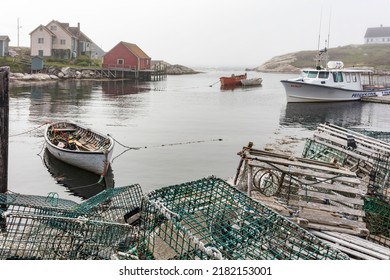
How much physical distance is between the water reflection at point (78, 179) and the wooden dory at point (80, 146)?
0.25 m

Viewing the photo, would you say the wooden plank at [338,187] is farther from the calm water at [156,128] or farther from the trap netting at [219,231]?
the calm water at [156,128]

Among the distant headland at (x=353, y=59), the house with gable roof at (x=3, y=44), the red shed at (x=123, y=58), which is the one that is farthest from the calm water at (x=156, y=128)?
the distant headland at (x=353, y=59)

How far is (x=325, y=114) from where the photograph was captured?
33.7 m

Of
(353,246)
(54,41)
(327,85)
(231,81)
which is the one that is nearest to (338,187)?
(353,246)

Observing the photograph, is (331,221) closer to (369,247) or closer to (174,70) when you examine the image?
(369,247)

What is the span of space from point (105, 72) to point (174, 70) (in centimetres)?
3565

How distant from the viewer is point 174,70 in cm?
9900

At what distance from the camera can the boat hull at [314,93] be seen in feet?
128

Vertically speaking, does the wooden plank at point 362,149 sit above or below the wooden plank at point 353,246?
above

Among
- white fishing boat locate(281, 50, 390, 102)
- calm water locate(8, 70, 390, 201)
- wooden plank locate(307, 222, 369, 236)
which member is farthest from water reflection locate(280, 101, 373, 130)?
wooden plank locate(307, 222, 369, 236)

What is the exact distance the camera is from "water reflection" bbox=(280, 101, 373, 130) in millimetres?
29430

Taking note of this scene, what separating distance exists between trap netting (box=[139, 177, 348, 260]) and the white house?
134576 millimetres

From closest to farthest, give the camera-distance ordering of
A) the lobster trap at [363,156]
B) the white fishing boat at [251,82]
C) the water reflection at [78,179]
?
the lobster trap at [363,156]
the water reflection at [78,179]
the white fishing boat at [251,82]
